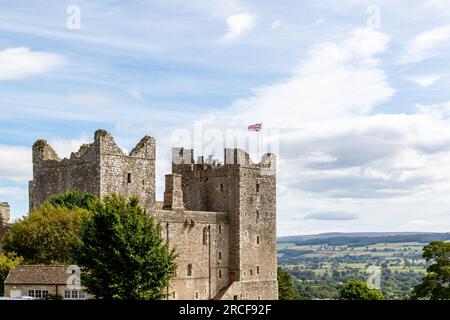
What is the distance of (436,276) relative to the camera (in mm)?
77312

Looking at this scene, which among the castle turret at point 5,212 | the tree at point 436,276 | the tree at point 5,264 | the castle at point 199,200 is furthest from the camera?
the castle turret at point 5,212

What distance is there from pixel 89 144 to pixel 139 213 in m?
20.7

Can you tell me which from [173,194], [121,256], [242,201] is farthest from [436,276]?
[121,256]

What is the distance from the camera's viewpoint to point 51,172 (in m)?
83.1

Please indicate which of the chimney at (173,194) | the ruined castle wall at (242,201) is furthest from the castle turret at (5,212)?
the ruined castle wall at (242,201)

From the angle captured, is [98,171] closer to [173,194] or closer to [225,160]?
[173,194]

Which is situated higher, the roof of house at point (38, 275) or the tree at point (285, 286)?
the roof of house at point (38, 275)

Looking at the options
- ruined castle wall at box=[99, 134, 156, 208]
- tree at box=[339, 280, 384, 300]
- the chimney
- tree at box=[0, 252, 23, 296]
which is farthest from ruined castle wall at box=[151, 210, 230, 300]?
tree at box=[0, 252, 23, 296]

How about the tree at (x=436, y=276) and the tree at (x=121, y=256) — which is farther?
the tree at (x=436, y=276)

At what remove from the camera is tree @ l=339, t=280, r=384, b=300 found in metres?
85.1

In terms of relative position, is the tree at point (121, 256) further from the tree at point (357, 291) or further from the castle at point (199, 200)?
the tree at point (357, 291)

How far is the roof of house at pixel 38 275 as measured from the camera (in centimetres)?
5938
